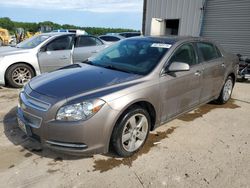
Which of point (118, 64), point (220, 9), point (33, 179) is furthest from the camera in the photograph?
point (220, 9)

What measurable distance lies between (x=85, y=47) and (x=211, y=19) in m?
6.43

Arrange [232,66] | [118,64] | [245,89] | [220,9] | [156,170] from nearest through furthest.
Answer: [156,170] < [118,64] < [232,66] < [245,89] < [220,9]

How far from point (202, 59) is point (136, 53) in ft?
4.24

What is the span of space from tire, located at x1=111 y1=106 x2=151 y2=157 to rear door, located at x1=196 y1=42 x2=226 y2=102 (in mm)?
1611

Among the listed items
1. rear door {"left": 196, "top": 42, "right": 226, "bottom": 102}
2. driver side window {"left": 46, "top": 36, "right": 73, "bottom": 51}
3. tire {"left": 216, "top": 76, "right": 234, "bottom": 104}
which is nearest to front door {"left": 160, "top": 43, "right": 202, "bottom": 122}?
rear door {"left": 196, "top": 42, "right": 226, "bottom": 102}

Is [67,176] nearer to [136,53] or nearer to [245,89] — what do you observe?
[136,53]

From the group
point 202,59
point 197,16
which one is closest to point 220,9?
point 197,16

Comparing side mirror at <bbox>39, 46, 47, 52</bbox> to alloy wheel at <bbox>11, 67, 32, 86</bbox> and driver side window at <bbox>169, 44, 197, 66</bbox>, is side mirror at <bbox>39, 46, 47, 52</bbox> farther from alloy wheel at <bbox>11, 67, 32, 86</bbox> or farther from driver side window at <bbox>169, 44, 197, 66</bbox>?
driver side window at <bbox>169, 44, 197, 66</bbox>

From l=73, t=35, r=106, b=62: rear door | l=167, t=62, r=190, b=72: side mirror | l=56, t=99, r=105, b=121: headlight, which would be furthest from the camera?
l=73, t=35, r=106, b=62: rear door

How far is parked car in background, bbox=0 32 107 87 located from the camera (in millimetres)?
6117

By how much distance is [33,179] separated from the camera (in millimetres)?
2648

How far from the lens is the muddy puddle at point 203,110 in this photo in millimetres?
4562

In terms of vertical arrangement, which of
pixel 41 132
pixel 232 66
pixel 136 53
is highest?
pixel 136 53

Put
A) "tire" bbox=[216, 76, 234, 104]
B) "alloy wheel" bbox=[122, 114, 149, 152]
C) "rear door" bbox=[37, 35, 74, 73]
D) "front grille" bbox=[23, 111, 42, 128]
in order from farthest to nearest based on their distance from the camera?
1. "rear door" bbox=[37, 35, 74, 73]
2. "tire" bbox=[216, 76, 234, 104]
3. "alloy wheel" bbox=[122, 114, 149, 152]
4. "front grille" bbox=[23, 111, 42, 128]
